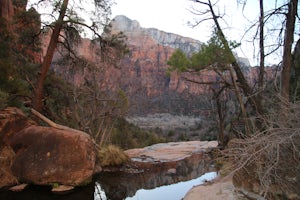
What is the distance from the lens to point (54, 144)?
8375 mm

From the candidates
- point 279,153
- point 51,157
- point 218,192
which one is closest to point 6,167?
point 51,157

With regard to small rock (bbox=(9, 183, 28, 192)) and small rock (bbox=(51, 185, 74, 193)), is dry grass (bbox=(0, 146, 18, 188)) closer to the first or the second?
small rock (bbox=(9, 183, 28, 192))

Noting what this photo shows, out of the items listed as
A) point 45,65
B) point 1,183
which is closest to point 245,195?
point 1,183

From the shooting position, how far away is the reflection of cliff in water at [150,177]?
8207 millimetres

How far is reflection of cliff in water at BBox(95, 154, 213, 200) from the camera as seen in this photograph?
8207mm

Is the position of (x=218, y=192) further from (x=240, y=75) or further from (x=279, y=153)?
(x=240, y=75)

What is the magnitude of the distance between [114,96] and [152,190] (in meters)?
7.07

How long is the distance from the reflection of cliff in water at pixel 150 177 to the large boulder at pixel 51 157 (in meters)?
0.84

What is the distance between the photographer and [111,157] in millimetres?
11102

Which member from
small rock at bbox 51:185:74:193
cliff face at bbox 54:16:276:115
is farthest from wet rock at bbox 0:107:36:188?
cliff face at bbox 54:16:276:115

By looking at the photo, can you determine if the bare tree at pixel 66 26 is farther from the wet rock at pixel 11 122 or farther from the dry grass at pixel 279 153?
the dry grass at pixel 279 153

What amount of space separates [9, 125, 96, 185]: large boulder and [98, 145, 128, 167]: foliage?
221cm

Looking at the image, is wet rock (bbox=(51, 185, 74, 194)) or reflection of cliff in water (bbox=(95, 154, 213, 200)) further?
reflection of cliff in water (bbox=(95, 154, 213, 200))

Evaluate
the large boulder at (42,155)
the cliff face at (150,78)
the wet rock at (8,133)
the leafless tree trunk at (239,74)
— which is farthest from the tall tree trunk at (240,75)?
the wet rock at (8,133)
